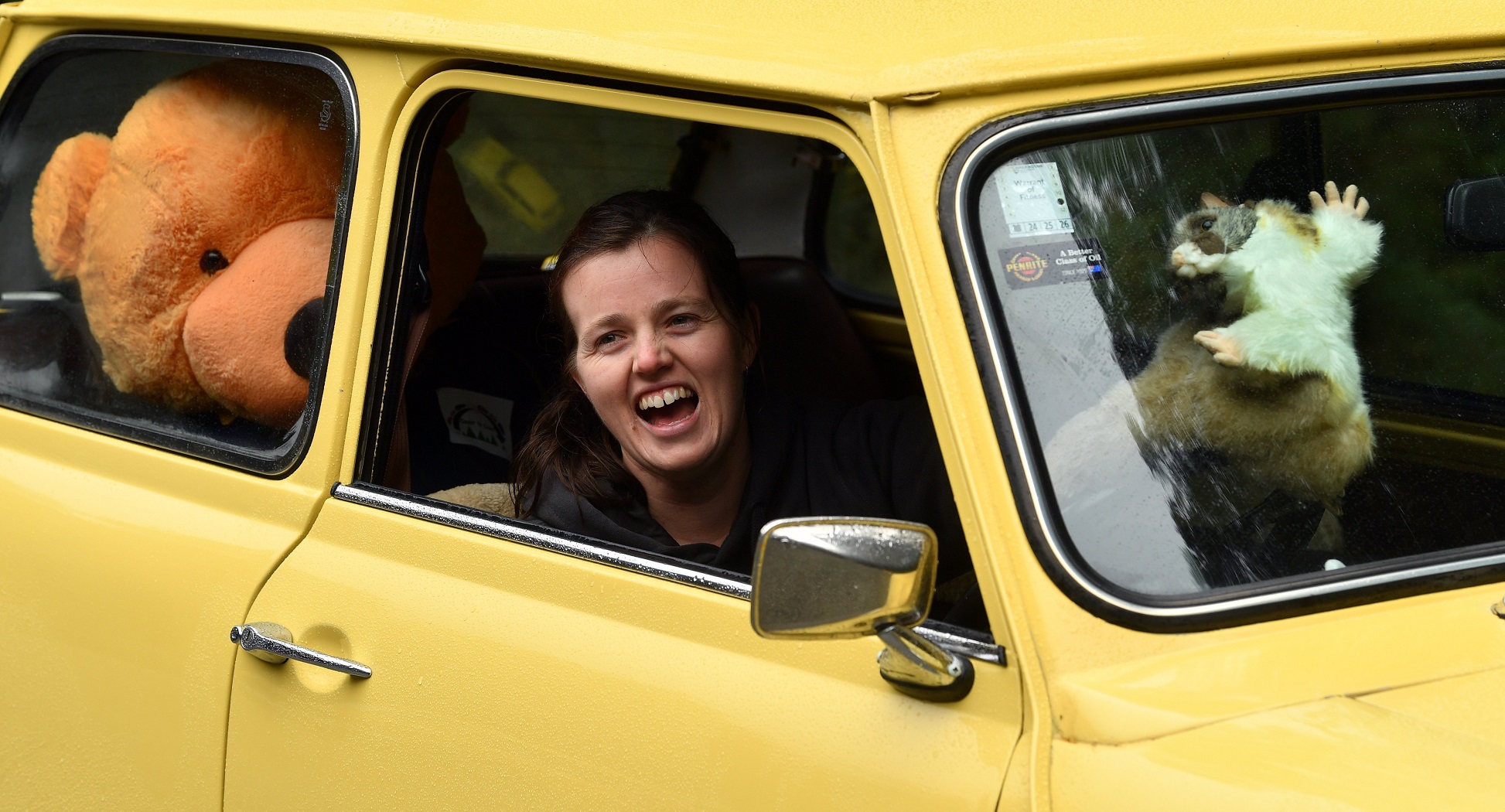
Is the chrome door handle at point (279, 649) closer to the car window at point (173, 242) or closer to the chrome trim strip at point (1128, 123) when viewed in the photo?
the car window at point (173, 242)

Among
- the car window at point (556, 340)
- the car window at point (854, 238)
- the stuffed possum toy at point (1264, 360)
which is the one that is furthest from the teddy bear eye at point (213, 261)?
the car window at point (854, 238)

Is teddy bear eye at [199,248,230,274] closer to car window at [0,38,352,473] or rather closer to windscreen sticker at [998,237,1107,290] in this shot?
car window at [0,38,352,473]

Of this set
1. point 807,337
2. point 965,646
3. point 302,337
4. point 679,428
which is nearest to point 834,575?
point 965,646

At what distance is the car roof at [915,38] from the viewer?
167 cm

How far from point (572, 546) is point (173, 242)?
3.64 feet

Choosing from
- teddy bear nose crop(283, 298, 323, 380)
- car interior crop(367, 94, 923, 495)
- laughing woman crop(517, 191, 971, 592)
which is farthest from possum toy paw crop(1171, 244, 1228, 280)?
teddy bear nose crop(283, 298, 323, 380)

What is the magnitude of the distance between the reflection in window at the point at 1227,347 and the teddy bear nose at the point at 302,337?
4.04 ft

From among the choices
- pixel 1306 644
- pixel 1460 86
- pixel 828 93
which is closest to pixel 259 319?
pixel 828 93

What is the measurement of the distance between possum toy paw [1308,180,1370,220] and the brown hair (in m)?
1.05

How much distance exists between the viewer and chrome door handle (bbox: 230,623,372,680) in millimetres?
1938

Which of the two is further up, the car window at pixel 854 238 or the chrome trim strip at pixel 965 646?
the car window at pixel 854 238

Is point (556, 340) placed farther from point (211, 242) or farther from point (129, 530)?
point (129, 530)

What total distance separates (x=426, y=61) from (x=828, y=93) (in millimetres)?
717

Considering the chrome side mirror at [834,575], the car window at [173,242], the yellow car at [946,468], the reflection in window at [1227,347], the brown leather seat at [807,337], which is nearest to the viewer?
the chrome side mirror at [834,575]
